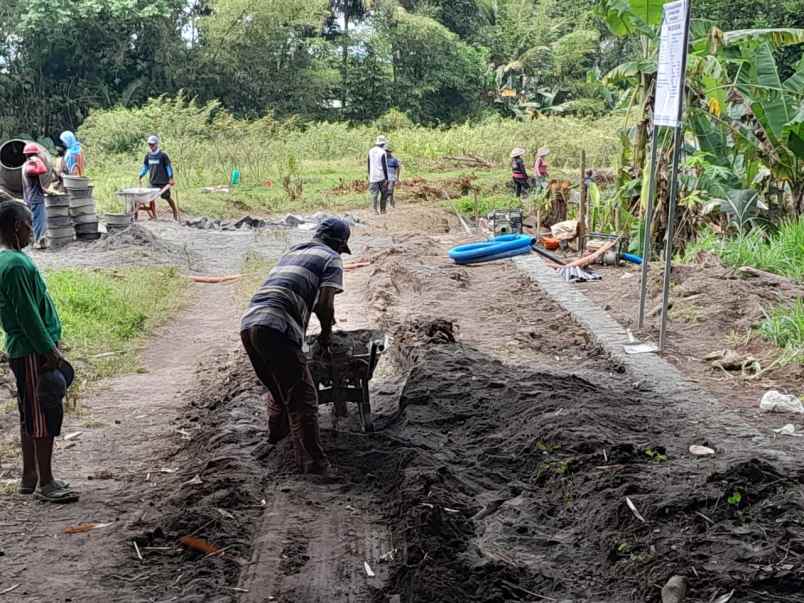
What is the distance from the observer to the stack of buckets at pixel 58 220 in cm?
1672

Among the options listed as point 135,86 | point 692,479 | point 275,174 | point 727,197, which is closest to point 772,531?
point 692,479

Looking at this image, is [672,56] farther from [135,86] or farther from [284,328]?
[135,86]

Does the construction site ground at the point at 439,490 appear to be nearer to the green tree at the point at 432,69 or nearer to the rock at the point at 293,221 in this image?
the rock at the point at 293,221

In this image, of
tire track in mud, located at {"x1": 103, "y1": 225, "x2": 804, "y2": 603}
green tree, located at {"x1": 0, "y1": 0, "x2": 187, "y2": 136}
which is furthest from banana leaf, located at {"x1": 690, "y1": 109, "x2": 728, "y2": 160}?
green tree, located at {"x1": 0, "y1": 0, "x2": 187, "y2": 136}

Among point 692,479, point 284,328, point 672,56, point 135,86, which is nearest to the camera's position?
point 692,479

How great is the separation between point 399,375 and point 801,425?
3.44 m

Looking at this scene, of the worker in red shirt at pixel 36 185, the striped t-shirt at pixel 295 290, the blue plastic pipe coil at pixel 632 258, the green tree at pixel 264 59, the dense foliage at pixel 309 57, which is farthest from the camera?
the green tree at pixel 264 59

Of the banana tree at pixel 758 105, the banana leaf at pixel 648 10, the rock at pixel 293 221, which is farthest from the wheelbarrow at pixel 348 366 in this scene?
the rock at pixel 293 221

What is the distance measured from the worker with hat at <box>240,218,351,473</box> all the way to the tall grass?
1876cm

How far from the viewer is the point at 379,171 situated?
839 inches

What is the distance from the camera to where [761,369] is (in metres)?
8.40

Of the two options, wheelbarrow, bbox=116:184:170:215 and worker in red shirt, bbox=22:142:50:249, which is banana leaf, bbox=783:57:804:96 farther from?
wheelbarrow, bbox=116:184:170:215

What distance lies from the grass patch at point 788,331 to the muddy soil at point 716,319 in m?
0.08

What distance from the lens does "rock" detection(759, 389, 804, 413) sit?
290 inches
